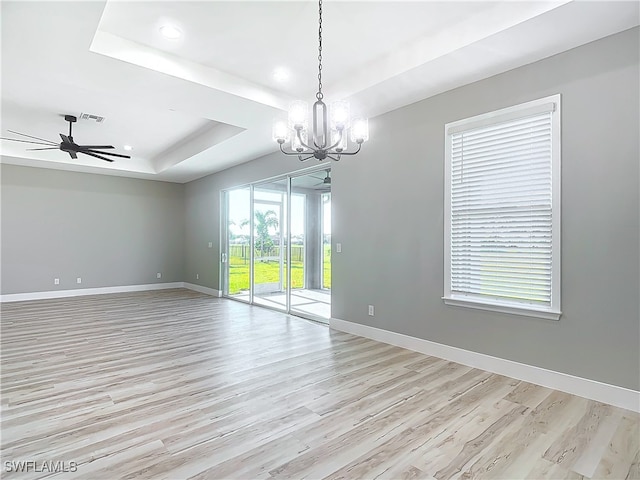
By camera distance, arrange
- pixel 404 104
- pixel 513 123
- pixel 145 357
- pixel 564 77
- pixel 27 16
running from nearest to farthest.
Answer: pixel 27 16
pixel 564 77
pixel 513 123
pixel 145 357
pixel 404 104

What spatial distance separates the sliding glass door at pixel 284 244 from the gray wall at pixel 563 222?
1032mm

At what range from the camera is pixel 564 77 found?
2.99 m

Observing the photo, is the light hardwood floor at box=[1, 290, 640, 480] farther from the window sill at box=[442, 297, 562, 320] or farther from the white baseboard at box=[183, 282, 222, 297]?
the white baseboard at box=[183, 282, 222, 297]

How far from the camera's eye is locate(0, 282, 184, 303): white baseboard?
7359 mm

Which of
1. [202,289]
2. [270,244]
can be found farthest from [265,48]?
[202,289]

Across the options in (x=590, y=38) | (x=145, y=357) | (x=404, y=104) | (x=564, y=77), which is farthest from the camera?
(x=404, y=104)

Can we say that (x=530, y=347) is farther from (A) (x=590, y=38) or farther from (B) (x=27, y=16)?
(B) (x=27, y=16)

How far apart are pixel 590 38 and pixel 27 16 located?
426 cm

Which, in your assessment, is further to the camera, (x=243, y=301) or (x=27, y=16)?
(x=243, y=301)

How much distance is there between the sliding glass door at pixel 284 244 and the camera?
6.07 meters

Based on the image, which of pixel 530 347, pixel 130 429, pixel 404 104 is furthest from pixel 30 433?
pixel 404 104

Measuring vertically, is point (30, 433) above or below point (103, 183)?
below

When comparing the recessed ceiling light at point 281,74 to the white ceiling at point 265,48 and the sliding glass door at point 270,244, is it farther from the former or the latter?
the sliding glass door at point 270,244

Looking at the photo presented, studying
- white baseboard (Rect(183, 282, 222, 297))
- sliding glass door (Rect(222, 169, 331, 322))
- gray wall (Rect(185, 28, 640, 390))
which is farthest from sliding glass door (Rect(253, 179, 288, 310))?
gray wall (Rect(185, 28, 640, 390))
